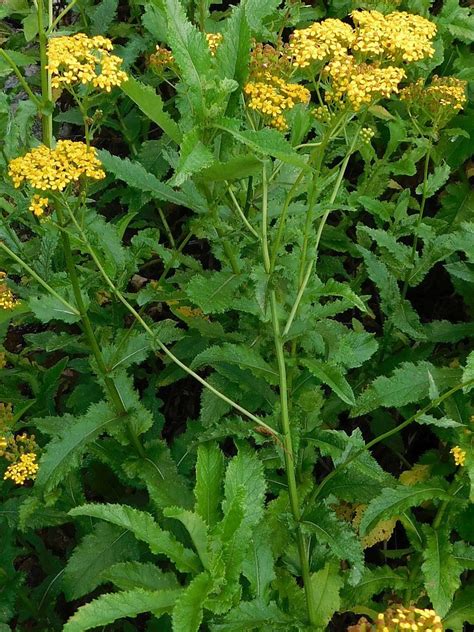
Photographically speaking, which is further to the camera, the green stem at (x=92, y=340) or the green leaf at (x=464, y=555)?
the green leaf at (x=464, y=555)

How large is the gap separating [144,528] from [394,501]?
859 millimetres

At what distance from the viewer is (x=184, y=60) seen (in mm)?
1728

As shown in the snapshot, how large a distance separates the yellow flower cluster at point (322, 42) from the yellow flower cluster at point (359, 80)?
0.13ft

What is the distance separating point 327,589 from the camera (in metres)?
2.27

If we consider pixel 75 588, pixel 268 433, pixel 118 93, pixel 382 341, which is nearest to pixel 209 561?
pixel 268 433

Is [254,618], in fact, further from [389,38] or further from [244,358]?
[389,38]

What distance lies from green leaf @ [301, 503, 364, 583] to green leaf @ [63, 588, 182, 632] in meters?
0.52

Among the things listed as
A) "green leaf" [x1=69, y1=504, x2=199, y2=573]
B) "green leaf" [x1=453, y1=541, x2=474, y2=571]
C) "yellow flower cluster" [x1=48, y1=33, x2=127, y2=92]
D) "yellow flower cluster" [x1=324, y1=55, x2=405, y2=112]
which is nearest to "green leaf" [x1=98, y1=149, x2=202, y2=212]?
"yellow flower cluster" [x1=48, y1=33, x2=127, y2=92]

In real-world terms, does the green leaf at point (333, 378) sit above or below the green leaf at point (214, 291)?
below

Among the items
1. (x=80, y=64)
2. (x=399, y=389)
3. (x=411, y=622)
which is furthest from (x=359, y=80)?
(x=411, y=622)

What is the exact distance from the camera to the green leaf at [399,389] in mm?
2342

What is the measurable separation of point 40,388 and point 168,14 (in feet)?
5.56

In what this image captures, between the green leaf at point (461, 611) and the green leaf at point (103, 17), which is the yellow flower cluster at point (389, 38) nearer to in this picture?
the green leaf at point (461, 611)

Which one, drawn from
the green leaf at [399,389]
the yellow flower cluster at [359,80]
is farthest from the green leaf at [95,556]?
the yellow flower cluster at [359,80]
